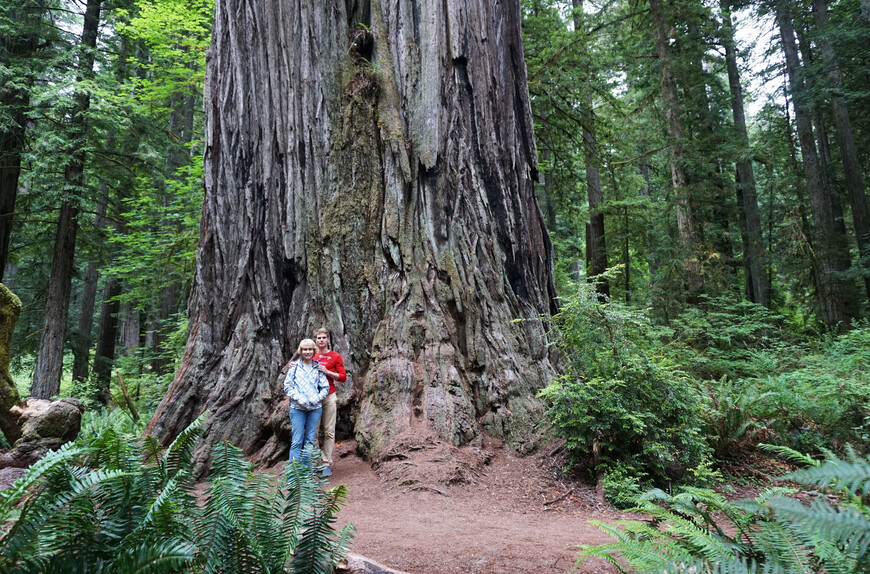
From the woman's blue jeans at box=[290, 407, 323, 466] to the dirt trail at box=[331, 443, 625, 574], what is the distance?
508mm

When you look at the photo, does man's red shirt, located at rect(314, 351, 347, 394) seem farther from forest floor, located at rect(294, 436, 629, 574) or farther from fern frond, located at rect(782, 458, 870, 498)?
fern frond, located at rect(782, 458, 870, 498)

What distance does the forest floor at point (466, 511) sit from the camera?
3215 millimetres

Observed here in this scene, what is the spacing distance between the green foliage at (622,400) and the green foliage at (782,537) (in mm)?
2282

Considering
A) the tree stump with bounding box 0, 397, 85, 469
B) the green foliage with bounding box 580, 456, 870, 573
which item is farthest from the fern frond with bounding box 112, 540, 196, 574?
the tree stump with bounding box 0, 397, 85, 469

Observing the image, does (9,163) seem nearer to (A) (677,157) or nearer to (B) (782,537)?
(A) (677,157)

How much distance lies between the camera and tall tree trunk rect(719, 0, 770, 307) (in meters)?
18.3

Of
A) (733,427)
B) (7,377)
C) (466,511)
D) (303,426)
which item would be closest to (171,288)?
(7,377)

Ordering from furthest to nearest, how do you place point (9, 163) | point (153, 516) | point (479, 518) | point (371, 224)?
point (9, 163) < point (371, 224) < point (479, 518) < point (153, 516)

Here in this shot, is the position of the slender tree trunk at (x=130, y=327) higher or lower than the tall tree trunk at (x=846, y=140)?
lower

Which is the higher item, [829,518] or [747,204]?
[747,204]

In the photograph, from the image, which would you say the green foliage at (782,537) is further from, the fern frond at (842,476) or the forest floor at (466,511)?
the forest floor at (466,511)

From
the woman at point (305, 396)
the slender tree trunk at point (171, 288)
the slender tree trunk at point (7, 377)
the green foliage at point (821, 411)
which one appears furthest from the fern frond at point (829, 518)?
the slender tree trunk at point (171, 288)

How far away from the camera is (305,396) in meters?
5.66

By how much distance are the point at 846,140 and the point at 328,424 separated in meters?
18.9
